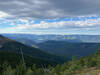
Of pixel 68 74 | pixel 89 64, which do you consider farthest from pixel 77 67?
pixel 68 74

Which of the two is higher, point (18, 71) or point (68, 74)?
point (68, 74)

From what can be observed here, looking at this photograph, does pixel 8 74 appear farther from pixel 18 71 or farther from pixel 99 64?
pixel 99 64

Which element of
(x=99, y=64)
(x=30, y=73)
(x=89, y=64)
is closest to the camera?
(x=99, y=64)

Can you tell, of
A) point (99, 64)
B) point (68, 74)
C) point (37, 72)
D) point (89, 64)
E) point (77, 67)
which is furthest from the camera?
point (37, 72)

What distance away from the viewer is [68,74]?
36094 millimetres

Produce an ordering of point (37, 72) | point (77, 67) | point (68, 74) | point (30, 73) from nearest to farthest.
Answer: point (68, 74), point (77, 67), point (30, 73), point (37, 72)

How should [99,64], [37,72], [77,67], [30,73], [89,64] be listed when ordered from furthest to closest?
[37,72] → [30,73] → [89,64] → [77,67] → [99,64]

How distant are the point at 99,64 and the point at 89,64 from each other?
26.6 ft

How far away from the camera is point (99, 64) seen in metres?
40.6

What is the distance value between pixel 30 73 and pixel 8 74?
12.3 m

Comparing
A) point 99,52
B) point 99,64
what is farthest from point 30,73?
point 99,52

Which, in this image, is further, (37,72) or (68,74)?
(37,72)

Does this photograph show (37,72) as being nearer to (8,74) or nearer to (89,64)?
(8,74)

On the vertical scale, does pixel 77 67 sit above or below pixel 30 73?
Answer: above
